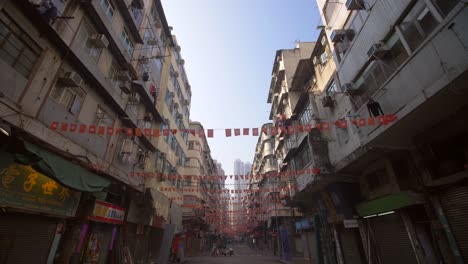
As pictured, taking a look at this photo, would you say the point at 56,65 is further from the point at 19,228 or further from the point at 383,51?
the point at 383,51

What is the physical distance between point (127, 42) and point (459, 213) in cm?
1802

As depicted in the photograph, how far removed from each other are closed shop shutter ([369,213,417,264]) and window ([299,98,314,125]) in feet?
26.2

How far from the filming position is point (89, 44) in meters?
10.1

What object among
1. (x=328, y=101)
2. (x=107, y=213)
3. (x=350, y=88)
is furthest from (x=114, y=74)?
(x=328, y=101)

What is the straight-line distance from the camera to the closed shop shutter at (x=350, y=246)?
1312cm

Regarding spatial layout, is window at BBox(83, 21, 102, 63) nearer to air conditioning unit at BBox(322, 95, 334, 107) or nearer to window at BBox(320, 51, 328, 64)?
air conditioning unit at BBox(322, 95, 334, 107)

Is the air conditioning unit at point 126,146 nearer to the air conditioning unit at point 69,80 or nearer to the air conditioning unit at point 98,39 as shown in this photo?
the air conditioning unit at point 69,80

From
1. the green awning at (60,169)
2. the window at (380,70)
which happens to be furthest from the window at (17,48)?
the window at (380,70)

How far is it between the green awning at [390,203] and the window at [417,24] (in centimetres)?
556

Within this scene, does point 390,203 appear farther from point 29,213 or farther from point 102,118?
point 102,118

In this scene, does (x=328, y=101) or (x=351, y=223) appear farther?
(x=328, y=101)

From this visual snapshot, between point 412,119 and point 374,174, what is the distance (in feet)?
17.6

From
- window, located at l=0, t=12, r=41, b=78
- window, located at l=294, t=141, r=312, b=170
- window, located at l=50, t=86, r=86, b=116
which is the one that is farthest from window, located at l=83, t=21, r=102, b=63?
window, located at l=294, t=141, r=312, b=170

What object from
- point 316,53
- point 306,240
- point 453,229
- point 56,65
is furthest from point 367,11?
point 306,240
